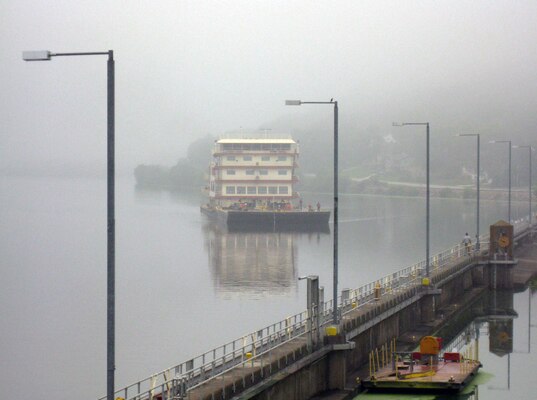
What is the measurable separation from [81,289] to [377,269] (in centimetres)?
3158

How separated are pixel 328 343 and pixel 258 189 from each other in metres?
119

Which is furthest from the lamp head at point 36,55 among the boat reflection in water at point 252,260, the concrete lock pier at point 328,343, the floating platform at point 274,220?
the floating platform at point 274,220

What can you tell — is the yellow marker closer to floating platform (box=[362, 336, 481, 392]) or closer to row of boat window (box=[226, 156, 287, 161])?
floating platform (box=[362, 336, 481, 392])

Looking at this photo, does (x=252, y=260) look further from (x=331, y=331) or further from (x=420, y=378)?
(x=331, y=331)

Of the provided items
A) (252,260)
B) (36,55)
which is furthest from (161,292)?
(36,55)

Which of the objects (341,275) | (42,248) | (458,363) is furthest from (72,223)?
(458,363)

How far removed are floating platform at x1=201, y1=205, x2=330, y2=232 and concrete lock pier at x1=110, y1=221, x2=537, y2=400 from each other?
8209 centimetres

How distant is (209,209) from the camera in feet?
582

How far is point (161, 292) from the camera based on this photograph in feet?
273

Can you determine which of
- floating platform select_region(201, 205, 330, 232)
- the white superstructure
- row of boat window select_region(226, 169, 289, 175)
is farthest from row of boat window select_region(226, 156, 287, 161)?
floating platform select_region(201, 205, 330, 232)

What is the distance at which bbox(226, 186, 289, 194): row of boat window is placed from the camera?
6191 inches

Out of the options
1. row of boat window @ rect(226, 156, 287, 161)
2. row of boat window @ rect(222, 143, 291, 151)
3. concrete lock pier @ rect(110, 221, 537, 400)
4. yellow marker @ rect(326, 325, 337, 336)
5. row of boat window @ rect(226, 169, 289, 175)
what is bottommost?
concrete lock pier @ rect(110, 221, 537, 400)

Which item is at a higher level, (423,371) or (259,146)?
(259,146)

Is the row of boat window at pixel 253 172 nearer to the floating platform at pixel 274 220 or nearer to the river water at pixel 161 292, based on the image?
the floating platform at pixel 274 220
